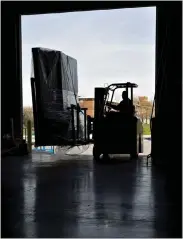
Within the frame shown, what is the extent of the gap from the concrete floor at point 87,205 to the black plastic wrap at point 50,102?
8.05ft

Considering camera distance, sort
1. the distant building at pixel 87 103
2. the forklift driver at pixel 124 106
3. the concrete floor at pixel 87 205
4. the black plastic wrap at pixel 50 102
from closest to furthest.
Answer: the concrete floor at pixel 87 205 < the forklift driver at pixel 124 106 < the black plastic wrap at pixel 50 102 < the distant building at pixel 87 103

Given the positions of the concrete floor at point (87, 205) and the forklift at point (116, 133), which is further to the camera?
the forklift at point (116, 133)

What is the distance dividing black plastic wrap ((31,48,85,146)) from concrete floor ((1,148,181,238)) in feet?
8.05

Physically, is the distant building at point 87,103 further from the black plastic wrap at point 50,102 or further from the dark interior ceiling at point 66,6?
the dark interior ceiling at point 66,6

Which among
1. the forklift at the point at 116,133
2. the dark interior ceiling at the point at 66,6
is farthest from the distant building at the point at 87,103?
the dark interior ceiling at the point at 66,6

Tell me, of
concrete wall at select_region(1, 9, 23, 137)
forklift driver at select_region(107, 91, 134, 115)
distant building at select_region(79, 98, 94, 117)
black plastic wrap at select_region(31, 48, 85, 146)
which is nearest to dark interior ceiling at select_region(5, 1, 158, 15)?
concrete wall at select_region(1, 9, 23, 137)

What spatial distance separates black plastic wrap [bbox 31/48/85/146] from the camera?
7.88 m

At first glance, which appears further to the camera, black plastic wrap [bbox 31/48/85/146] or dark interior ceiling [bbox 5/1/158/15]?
dark interior ceiling [bbox 5/1/158/15]

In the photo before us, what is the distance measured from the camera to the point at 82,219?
2768mm

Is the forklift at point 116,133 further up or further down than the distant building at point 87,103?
further down

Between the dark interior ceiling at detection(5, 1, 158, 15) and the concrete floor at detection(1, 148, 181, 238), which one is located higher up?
the dark interior ceiling at detection(5, 1, 158, 15)

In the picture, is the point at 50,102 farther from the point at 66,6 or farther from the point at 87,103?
the point at 66,6

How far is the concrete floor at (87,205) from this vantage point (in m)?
2.50

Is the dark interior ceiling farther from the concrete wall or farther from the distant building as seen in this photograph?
the distant building
